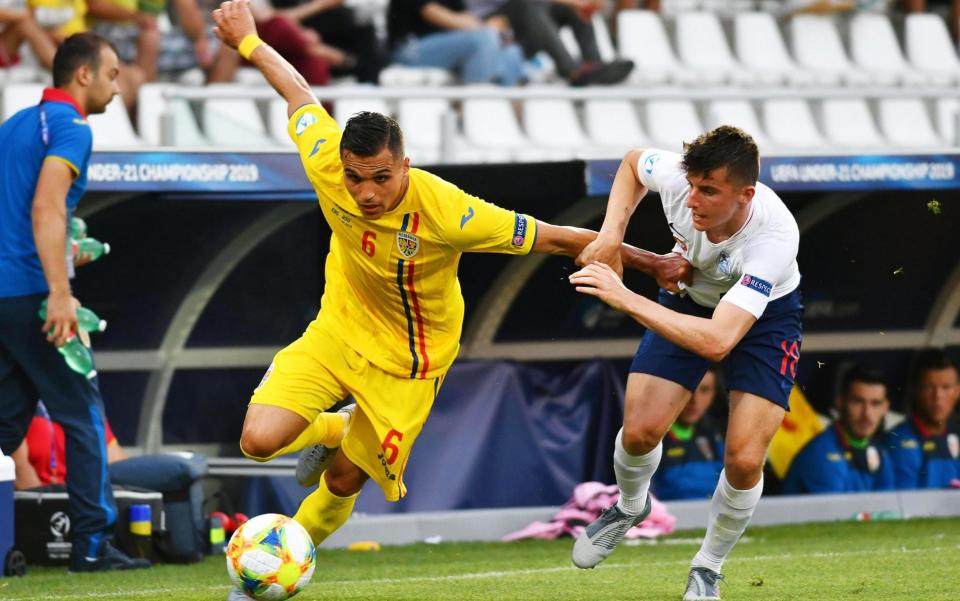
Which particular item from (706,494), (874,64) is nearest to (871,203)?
(706,494)

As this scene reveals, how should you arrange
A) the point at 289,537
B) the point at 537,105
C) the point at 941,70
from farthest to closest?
the point at 941,70 → the point at 537,105 → the point at 289,537

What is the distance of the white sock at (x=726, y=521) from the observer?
6520 millimetres

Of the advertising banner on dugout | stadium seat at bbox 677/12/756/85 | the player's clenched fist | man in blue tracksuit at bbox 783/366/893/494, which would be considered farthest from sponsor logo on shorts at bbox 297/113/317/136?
stadium seat at bbox 677/12/756/85

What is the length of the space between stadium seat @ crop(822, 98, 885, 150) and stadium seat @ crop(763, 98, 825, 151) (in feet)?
0.33

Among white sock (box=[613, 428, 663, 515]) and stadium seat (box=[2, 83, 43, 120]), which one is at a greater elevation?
stadium seat (box=[2, 83, 43, 120])

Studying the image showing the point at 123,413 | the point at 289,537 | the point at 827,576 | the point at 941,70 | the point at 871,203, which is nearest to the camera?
the point at 289,537

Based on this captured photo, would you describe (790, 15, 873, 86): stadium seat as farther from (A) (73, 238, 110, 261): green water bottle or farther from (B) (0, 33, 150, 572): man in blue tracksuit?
(B) (0, 33, 150, 572): man in blue tracksuit

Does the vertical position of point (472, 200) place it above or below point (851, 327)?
above

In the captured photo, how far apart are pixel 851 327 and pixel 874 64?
3098 millimetres

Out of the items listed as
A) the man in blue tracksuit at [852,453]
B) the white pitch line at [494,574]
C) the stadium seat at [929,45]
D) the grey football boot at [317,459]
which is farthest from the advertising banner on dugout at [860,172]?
the stadium seat at [929,45]

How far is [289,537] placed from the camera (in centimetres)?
609

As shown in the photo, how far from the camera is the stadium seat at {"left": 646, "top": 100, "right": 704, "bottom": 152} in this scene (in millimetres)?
11797

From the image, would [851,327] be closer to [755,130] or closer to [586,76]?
[755,130]

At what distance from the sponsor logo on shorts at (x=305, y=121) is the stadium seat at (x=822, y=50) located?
7682 mm
